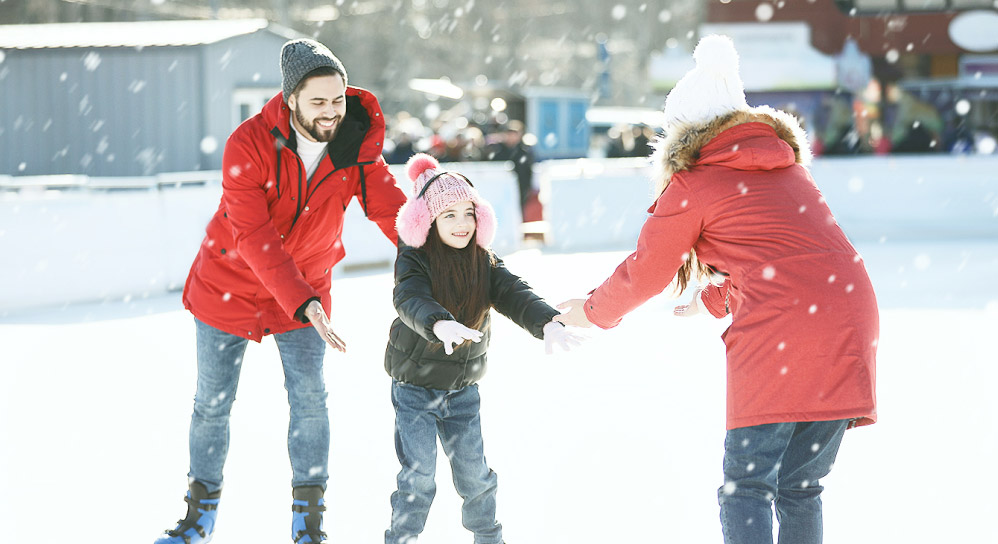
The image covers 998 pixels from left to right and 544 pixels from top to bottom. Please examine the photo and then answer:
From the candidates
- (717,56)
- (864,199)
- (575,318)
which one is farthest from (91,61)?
(717,56)

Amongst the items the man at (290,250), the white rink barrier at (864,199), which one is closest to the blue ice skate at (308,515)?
the man at (290,250)

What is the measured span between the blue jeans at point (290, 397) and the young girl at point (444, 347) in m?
0.39

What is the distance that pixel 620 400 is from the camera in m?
5.31

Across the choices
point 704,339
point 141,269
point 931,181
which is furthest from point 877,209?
point 141,269

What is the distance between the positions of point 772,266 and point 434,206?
0.94 m

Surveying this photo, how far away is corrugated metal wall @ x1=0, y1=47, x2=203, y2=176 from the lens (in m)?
16.2

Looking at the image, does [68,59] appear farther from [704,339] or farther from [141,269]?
[704,339]

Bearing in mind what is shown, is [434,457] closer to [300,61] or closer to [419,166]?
[419,166]

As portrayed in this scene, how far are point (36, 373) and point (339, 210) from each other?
3452mm

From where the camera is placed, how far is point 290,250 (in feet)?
10.9

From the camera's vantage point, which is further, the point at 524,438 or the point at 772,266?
the point at 524,438

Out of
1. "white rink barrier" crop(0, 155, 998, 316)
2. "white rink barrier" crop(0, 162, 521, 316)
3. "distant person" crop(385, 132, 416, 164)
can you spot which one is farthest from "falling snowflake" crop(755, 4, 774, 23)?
"white rink barrier" crop(0, 162, 521, 316)

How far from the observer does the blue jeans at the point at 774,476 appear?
2521 millimetres

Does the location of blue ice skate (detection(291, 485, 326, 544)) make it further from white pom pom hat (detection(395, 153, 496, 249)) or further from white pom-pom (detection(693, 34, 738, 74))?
white pom-pom (detection(693, 34, 738, 74))
